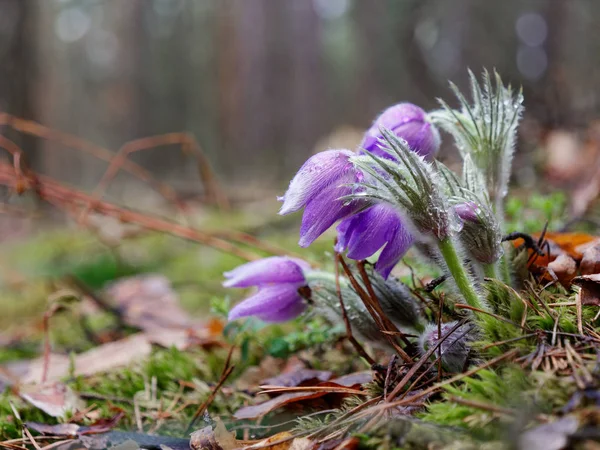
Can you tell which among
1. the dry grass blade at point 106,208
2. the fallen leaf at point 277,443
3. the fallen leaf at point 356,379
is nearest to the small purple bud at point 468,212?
the fallen leaf at point 356,379

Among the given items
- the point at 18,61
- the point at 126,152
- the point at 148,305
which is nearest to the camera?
the point at 148,305

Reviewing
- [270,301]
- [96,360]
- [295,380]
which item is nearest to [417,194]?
[270,301]

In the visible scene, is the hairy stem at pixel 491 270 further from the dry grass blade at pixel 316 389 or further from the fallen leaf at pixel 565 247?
the dry grass blade at pixel 316 389

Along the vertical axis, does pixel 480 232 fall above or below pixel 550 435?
above

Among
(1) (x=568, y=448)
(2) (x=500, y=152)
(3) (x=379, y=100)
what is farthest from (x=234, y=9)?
(1) (x=568, y=448)

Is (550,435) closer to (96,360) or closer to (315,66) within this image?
(96,360)

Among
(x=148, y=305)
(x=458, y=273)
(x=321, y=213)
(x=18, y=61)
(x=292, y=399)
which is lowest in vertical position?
(x=148, y=305)
